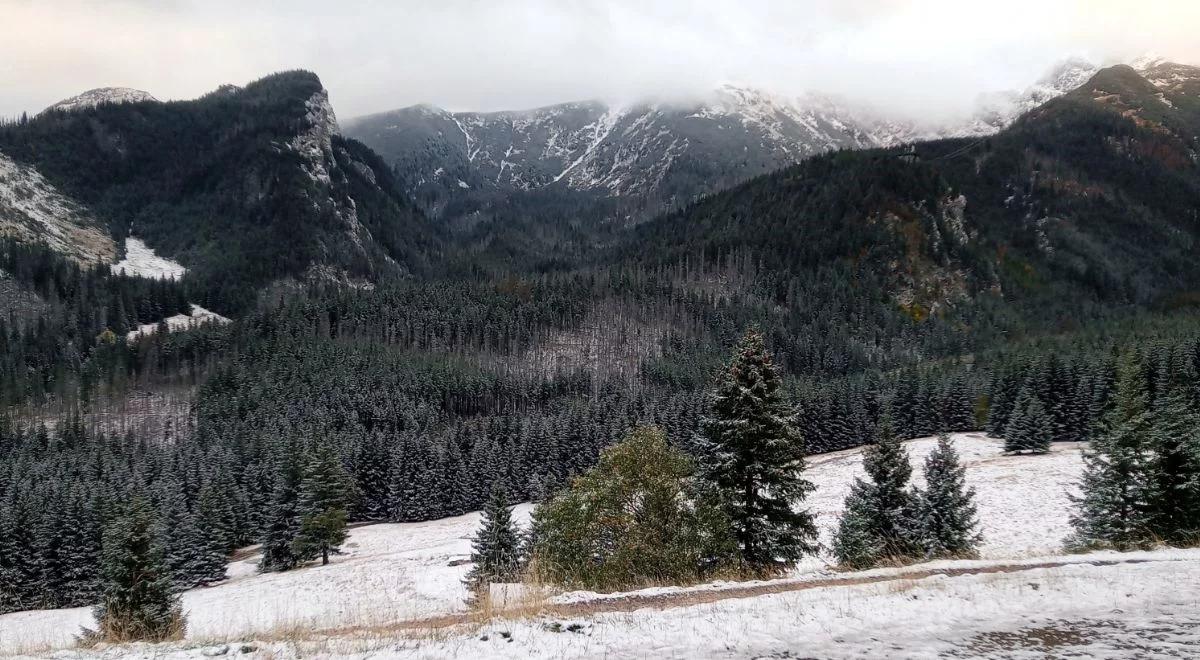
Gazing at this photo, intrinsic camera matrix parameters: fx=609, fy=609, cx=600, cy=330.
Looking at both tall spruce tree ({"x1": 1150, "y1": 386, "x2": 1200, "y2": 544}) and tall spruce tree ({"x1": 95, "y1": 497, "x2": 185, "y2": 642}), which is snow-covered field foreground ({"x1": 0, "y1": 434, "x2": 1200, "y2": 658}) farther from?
tall spruce tree ({"x1": 95, "y1": 497, "x2": 185, "y2": 642})

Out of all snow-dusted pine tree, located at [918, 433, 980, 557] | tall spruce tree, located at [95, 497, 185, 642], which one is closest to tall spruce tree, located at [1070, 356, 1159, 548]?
snow-dusted pine tree, located at [918, 433, 980, 557]

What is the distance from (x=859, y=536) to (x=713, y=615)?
58.5ft

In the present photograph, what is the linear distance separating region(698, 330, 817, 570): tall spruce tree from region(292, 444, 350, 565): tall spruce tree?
4902 centimetres

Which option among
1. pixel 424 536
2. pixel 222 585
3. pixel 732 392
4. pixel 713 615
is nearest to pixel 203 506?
pixel 222 585

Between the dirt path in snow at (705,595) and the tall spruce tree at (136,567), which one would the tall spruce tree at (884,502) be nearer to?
the dirt path in snow at (705,595)

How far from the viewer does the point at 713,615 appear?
9.02 metres

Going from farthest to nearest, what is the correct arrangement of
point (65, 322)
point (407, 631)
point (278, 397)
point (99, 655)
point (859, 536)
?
point (65, 322), point (278, 397), point (859, 536), point (407, 631), point (99, 655)

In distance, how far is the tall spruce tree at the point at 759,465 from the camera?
19750mm

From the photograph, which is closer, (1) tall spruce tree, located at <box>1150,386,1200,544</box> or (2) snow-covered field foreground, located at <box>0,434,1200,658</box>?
(2) snow-covered field foreground, located at <box>0,434,1200,658</box>

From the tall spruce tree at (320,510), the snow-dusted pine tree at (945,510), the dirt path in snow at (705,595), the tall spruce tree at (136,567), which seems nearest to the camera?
the dirt path in snow at (705,595)

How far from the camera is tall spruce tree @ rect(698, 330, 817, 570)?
64.8 feet

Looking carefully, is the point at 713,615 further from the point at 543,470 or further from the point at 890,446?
the point at 543,470

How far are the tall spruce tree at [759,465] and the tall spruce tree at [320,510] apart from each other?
161 ft

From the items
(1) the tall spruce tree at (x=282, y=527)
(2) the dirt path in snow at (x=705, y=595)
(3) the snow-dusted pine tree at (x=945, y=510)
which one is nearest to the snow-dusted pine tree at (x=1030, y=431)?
(3) the snow-dusted pine tree at (x=945, y=510)
